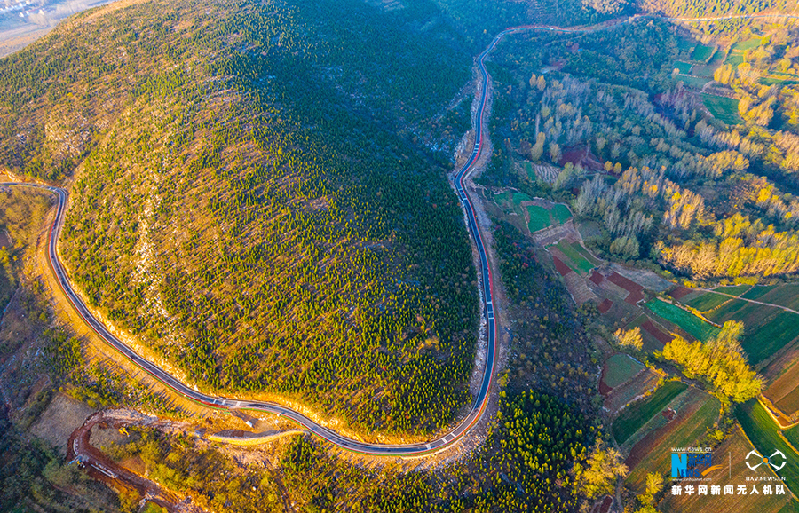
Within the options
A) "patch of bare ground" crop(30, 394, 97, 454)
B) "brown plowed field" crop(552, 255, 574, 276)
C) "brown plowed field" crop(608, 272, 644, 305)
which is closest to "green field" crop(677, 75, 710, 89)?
"brown plowed field" crop(608, 272, 644, 305)

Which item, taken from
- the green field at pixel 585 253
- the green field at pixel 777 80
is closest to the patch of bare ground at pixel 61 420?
the green field at pixel 585 253

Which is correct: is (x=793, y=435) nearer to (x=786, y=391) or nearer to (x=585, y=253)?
(x=786, y=391)

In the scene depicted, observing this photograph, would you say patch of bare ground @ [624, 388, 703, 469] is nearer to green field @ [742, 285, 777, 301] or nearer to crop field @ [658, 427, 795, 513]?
crop field @ [658, 427, 795, 513]

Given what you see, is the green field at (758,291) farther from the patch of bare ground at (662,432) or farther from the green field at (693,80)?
the green field at (693,80)

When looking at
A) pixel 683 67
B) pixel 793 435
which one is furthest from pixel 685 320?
pixel 683 67

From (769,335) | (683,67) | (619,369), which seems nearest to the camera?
(619,369)
